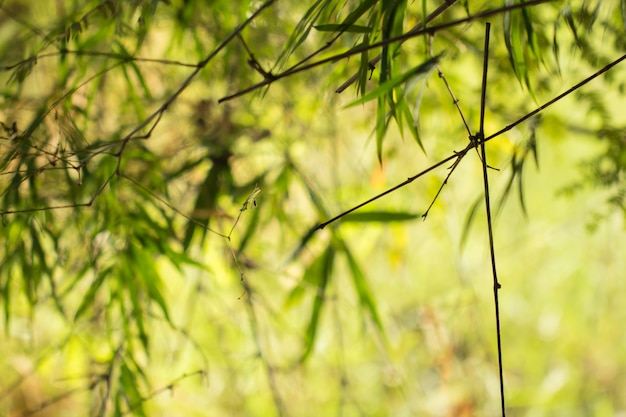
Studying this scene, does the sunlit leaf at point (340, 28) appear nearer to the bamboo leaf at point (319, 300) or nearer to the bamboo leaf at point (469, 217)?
the bamboo leaf at point (469, 217)

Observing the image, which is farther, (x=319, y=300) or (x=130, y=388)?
(x=319, y=300)

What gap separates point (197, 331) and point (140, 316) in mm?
1115

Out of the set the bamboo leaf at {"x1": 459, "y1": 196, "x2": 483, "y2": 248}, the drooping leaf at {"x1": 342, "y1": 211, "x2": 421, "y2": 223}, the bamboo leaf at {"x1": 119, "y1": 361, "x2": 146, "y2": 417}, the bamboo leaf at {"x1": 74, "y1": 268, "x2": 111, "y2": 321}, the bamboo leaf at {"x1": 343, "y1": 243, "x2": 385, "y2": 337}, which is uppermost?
the drooping leaf at {"x1": 342, "y1": 211, "x2": 421, "y2": 223}

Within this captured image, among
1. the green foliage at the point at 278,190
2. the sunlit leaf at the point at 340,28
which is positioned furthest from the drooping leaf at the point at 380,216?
the sunlit leaf at the point at 340,28

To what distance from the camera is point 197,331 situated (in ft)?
5.83

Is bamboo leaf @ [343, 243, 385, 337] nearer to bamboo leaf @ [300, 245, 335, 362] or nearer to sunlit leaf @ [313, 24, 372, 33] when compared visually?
bamboo leaf @ [300, 245, 335, 362]

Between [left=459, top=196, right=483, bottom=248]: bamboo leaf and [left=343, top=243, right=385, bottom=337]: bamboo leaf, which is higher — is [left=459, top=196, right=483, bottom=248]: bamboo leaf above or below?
below

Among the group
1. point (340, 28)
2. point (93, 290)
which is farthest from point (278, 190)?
point (340, 28)

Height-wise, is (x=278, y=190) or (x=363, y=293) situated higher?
(x=278, y=190)

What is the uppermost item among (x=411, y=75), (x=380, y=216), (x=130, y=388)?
(x=380, y=216)

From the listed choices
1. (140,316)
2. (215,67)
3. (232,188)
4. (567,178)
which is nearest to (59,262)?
(140,316)

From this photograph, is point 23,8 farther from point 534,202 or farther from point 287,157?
point 534,202

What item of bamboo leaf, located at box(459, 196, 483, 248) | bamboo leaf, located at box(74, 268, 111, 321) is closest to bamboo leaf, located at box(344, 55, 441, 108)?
bamboo leaf, located at box(459, 196, 483, 248)

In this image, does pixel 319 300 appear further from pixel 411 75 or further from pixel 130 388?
pixel 411 75
